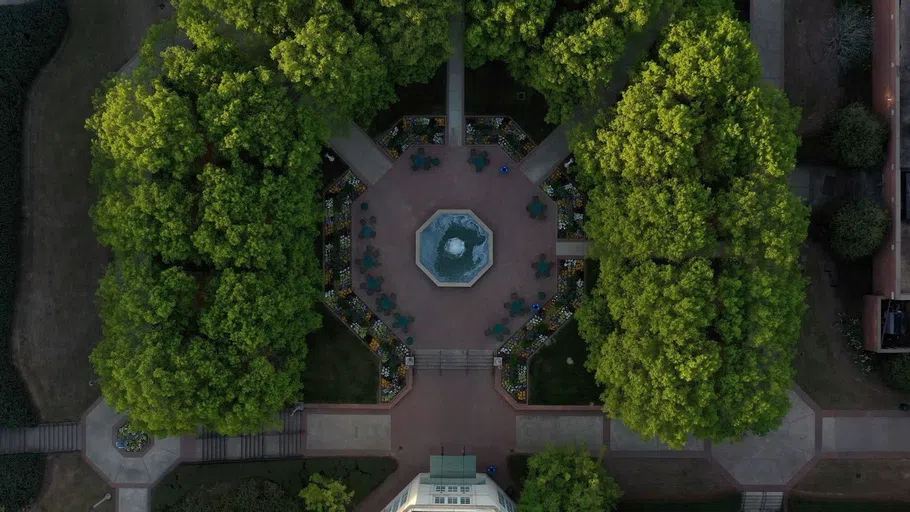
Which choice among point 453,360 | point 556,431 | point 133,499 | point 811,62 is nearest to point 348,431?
point 453,360

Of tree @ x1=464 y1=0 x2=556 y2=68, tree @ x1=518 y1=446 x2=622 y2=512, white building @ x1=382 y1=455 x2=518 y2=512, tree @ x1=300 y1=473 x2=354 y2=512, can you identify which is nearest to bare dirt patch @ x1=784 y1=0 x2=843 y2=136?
tree @ x1=464 y1=0 x2=556 y2=68

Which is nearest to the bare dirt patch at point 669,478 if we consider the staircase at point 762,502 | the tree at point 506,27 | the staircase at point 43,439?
the staircase at point 762,502

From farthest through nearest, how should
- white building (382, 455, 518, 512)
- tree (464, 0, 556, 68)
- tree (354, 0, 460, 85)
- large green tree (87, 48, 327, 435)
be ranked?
1. white building (382, 455, 518, 512)
2. tree (464, 0, 556, 68)
3. tree (354, 0, 460, 85)
4. large green tree (87, 48, 327, 435)

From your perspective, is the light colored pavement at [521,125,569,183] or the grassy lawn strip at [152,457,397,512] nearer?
the grassy lawn strip at [152,457,397,512]

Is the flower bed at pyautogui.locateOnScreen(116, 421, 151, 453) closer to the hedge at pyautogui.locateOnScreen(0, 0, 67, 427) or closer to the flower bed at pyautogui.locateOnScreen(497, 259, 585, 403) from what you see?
the hedge at pyautogui.locateOnScreen(0, 0, 67, 427)

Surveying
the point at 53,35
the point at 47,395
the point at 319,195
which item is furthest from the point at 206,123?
the point at 47,395

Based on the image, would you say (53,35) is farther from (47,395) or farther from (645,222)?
(645,222)
